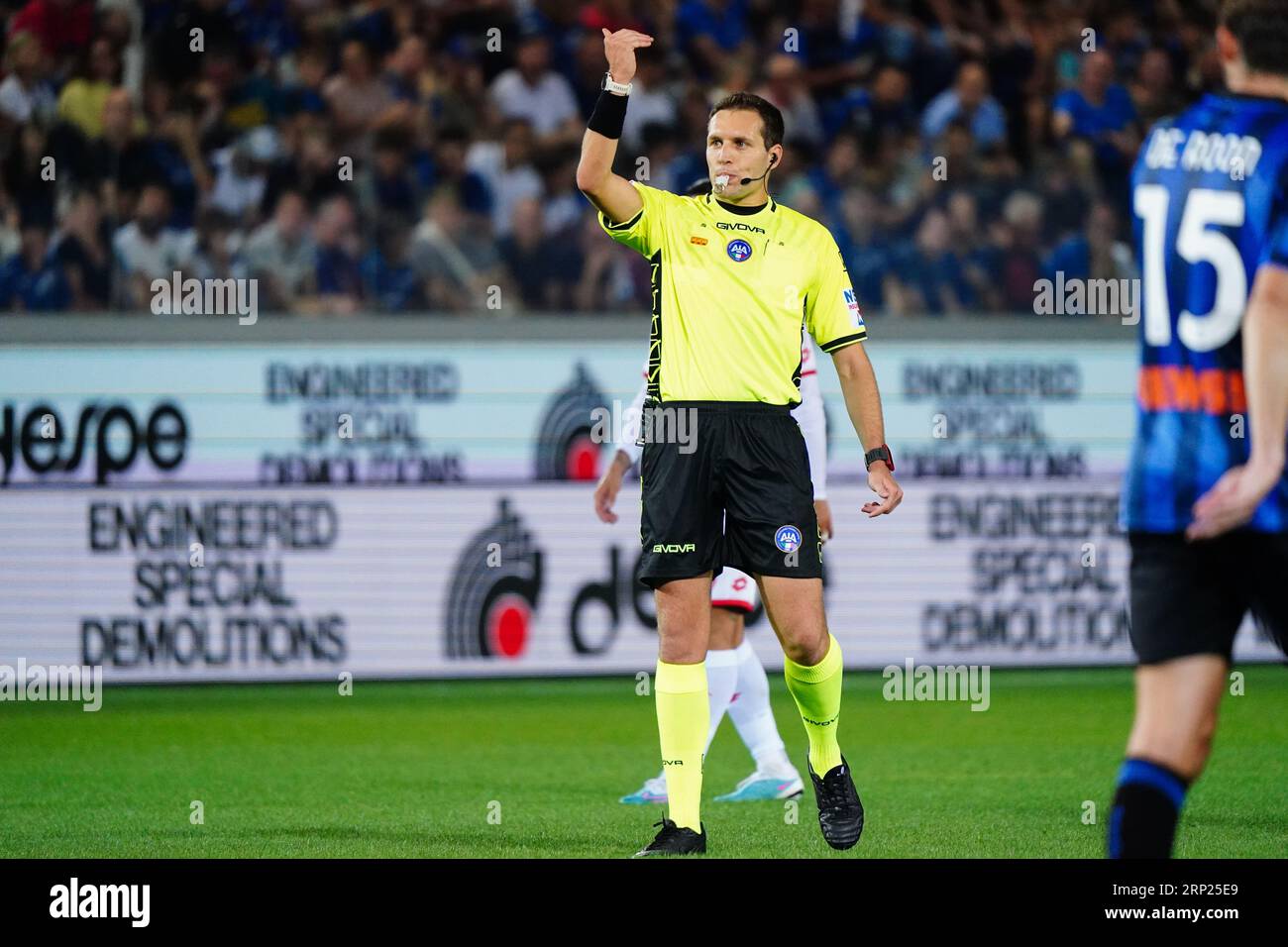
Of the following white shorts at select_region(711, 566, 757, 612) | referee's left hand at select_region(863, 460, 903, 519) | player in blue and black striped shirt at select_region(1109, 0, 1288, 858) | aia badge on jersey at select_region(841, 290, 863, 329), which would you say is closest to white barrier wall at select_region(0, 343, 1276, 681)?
white shorts at select_region(711, 566, 757, 612)

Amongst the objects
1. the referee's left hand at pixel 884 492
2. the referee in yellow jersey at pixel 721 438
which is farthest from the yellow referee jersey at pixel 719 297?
the referee's left hand at pixel 884 492

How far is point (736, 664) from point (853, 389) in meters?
1.72

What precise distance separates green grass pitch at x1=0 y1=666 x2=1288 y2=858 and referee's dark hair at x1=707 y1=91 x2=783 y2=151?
7.94ft

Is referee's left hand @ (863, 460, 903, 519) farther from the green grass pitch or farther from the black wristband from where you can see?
the black wristband

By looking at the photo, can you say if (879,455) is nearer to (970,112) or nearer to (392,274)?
(392,274)

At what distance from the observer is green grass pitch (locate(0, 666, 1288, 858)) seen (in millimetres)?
6949

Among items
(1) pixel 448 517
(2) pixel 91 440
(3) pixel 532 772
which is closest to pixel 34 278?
(2) pixel 91 440

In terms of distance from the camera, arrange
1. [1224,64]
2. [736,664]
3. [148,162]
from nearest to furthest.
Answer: [1224,64], [736,664], [148,162]

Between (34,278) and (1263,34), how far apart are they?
33.3ft
